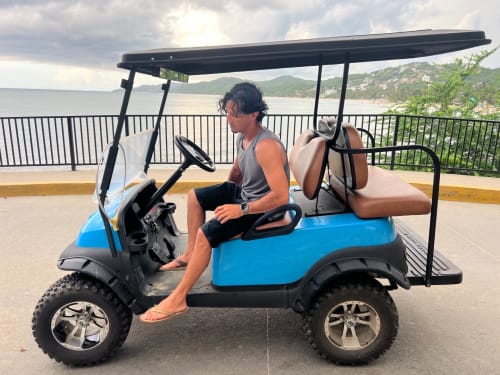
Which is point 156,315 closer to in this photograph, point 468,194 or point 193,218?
point 193,218

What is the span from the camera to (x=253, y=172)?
8.39 feet

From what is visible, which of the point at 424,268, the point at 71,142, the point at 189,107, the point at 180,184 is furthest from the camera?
the point at 189,107

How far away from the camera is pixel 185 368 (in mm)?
2459

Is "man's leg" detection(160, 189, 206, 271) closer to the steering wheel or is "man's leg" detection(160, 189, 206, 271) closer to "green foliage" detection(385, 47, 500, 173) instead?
the steering wheel

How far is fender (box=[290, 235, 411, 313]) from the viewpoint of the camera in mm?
2371

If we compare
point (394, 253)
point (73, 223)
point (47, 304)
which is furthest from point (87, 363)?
point (73, 223)

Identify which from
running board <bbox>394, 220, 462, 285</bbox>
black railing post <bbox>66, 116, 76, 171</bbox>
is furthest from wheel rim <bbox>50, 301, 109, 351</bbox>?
black railing post <bbox>66, 116, 76, 171</bbox>

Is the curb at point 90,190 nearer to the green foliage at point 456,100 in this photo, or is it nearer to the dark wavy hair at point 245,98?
the green foliage at point 456,100

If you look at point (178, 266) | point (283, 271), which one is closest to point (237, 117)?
point (283, 271)

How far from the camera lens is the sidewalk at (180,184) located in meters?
6.31

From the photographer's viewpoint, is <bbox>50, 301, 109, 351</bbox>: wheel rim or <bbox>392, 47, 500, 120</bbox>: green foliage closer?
<bbox>50, 301, 109, 351</bbox>: wheel rim

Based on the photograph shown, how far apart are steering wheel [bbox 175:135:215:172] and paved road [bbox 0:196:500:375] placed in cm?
115

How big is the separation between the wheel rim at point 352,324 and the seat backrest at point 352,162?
2.51ft

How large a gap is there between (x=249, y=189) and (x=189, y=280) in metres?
0.70
